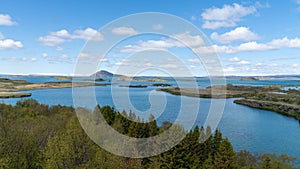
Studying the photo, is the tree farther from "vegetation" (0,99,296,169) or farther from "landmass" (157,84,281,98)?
"landmass" (157,84,281,98)

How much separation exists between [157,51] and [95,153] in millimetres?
8618

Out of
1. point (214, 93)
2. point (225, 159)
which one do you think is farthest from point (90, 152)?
point (214, 93)

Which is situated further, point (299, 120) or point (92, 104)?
point (299, 120)

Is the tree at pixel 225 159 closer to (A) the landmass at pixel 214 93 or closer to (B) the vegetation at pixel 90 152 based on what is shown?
(B) the vegetation at pixel 90 152

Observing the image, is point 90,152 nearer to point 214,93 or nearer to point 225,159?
point 225,159

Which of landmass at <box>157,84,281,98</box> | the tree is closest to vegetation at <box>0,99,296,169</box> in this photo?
the tree

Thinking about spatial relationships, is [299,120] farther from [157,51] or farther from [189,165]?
[157,51]

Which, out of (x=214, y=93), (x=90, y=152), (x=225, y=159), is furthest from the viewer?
(x=214, y=93)

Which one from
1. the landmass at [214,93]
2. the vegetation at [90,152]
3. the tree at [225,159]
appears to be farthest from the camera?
the landmass at [214,93]

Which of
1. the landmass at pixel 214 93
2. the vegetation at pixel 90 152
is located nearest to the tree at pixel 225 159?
the vegetation at pixel 90 152

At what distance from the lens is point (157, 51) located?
1076cm

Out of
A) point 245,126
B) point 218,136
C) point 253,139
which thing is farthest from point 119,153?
point 245,126

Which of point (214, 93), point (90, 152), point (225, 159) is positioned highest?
point (214, 93)

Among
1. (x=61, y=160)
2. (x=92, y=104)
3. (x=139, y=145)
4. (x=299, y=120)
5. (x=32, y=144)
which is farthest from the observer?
(x=299, y=120)
